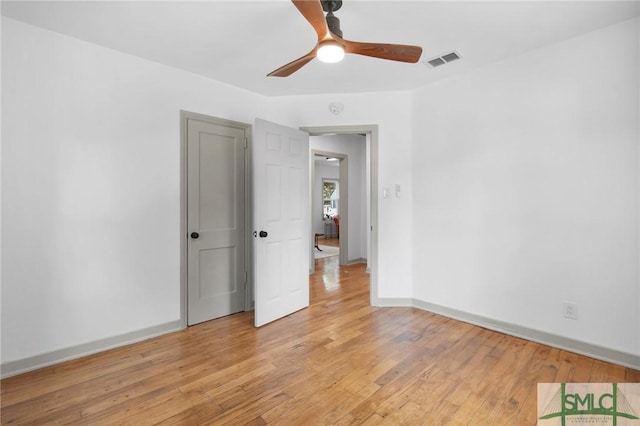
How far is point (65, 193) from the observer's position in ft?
7.95

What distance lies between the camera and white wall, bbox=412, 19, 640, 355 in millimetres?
2314

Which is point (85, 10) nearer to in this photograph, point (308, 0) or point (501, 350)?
point (308, 0)

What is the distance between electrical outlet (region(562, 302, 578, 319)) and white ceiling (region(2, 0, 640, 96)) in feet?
7.19

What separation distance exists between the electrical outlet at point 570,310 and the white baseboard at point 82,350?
11.4ft

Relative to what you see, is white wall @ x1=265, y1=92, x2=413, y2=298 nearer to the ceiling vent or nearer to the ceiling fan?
the ceiling vent

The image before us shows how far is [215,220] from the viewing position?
10.9 feet

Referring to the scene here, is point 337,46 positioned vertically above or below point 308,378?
above

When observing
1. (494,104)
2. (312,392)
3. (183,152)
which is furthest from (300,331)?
(494,104)

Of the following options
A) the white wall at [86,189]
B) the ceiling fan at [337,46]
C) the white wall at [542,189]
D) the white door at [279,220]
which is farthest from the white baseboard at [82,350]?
the white wall at [542,189]

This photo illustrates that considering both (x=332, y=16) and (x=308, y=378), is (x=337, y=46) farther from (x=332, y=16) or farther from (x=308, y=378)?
(x=308, y=378)

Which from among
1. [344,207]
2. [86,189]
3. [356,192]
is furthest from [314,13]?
[356,192]

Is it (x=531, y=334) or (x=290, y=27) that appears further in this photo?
(x=531, y=334)

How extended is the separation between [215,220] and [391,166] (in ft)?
6.96

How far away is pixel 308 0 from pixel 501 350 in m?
2.89
